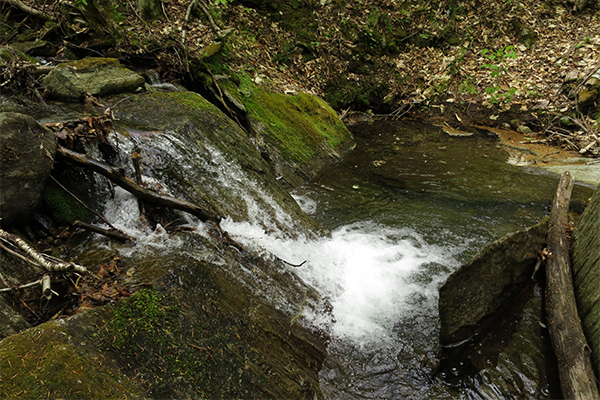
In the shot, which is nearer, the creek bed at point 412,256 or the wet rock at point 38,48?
the creek bed at point 412,256

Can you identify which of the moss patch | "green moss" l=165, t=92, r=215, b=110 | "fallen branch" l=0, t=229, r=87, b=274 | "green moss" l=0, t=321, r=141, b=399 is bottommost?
the moss patch

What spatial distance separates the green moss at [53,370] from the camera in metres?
1.52

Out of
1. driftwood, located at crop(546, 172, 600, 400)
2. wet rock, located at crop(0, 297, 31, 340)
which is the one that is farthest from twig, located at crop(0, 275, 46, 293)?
driftwood, located at crop(546, 172, 600, 400)

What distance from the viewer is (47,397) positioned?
151cm

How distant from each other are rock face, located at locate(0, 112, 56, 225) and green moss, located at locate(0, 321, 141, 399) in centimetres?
156

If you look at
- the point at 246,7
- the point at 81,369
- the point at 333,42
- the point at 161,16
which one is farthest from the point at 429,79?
the point at 81,369

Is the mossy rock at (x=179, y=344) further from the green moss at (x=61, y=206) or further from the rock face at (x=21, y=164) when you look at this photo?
the rock face at (x=21, y=164)

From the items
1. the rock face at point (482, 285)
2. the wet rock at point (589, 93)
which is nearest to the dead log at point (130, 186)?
the rock face at point (482, 285)

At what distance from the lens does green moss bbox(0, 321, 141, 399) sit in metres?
1.52

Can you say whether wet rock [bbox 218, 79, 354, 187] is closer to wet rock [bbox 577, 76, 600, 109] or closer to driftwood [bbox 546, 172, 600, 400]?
driftwood [bbox 546, 172, 600, 400]

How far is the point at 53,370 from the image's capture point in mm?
1602

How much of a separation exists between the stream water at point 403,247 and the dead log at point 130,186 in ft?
1.85

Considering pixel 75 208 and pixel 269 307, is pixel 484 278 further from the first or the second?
pixel 75 208

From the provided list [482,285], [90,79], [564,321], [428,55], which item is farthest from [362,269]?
[428,55]
